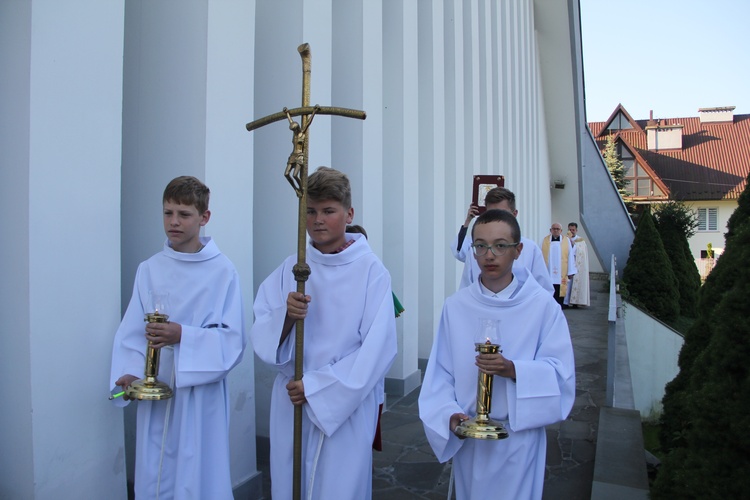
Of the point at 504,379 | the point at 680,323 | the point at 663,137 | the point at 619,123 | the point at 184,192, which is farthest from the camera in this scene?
the point at 663,137

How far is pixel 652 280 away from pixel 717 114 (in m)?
46.4

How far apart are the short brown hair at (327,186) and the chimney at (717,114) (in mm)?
59535

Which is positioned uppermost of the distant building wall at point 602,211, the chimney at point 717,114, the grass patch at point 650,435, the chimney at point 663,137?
the chimney at point 717,114

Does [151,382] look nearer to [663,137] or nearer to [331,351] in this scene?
[331,351]

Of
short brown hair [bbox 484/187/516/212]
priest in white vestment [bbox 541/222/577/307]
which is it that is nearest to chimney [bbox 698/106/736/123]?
priest in white vestment [bbox 541/222/577/307]

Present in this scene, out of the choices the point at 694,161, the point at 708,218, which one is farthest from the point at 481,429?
the point at 694,161

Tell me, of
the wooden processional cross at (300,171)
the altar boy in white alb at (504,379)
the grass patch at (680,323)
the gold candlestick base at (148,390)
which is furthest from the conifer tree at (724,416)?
the grass patch at (680,323)

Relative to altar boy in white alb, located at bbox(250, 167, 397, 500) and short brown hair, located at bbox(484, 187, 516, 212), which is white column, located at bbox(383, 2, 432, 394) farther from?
altar boy in white alb, located at bbox(250, 167, 397, 500)

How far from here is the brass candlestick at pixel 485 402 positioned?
8.28ft

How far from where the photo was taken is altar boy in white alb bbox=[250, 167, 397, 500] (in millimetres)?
2857

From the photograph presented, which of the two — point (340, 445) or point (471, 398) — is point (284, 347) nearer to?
point (340, 445)

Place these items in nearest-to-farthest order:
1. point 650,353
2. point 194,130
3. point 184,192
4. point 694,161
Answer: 1. point 184,192
2. point 194,130
3. point 650,353
4. point 694,161

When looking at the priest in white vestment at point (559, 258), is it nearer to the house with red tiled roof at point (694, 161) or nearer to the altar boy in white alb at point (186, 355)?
the altar boy in white alb at point (186, 355)

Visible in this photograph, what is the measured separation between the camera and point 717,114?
53781 mm
